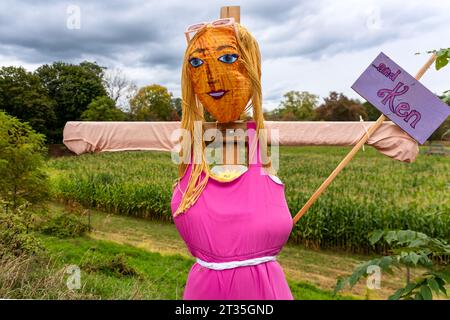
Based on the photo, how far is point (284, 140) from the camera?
7.25 ft

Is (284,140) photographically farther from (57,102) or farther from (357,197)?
(57,102)

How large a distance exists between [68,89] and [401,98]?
791cm

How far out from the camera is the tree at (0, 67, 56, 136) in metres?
9.23

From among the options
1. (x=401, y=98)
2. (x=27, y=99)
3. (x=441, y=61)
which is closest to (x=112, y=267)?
(x=401, y=98)

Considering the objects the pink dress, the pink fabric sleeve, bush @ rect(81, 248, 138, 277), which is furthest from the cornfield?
bush @ rect(81, 248, 138, 277)

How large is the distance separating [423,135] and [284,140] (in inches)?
26.1

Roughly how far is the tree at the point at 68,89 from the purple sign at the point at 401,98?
6.53m

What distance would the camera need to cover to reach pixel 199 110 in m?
2.08

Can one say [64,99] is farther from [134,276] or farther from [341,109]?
[341,109]

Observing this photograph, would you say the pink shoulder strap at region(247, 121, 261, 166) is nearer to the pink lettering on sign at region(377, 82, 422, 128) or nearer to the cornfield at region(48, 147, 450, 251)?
the pink lettering on sign at region(377, 82, 422, 128)

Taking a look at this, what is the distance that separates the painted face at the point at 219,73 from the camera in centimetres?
191

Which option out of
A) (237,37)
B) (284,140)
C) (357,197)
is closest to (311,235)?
(357,197)

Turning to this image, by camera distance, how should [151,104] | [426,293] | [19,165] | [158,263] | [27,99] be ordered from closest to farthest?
[426,293] < [19,165] < [158,263] < [27,99] < [151,104]

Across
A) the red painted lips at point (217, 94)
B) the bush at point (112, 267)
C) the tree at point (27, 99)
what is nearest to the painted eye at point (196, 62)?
the red painted lips at point (217, 94)
